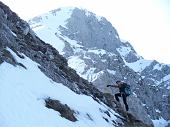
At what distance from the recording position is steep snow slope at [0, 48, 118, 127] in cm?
1631

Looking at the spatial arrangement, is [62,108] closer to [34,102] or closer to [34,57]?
[34,102]

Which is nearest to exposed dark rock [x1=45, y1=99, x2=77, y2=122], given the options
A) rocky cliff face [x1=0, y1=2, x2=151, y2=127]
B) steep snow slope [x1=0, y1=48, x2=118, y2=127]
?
rocky cliff face [x1=0, y1=2, x2=151, y2=127]

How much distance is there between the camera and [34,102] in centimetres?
1883

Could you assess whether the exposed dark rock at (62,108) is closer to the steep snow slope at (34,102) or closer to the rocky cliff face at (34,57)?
the rocky cliff face at (34,57)

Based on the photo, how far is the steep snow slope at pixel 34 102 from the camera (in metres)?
16.3

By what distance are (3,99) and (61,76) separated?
43.4 feet

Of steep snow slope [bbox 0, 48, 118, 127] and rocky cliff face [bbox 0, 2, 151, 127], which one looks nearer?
steep snow slope [bbox 0, 48, 118, 127]

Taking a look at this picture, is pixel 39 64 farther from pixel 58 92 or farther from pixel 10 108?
pixel 10 108

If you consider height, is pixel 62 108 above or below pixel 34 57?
below

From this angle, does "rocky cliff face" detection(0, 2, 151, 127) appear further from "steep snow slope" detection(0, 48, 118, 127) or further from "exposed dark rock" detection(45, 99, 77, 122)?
"steep snow slope" detection(0, 48, 118, 127)

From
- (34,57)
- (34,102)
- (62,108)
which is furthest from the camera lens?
(34,57)

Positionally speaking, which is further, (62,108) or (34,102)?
(62,108)

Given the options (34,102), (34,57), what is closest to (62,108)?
(34,102)

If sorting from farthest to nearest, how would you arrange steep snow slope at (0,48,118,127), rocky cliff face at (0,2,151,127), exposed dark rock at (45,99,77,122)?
1. rocky cliff face at (0,2,151,127)
2. exposed dark rock at (45,99,77,122)
3. steep snow slope at (0,48,118,127)
